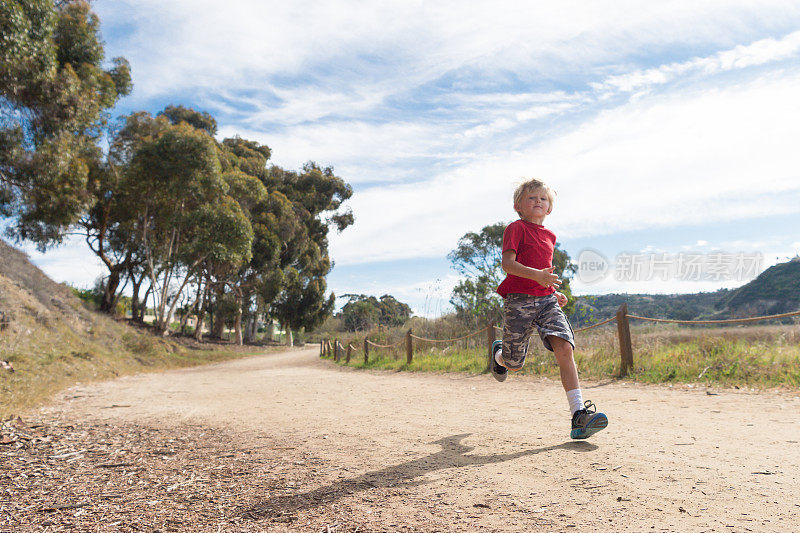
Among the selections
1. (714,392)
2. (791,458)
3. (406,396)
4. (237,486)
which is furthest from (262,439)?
(714,392)

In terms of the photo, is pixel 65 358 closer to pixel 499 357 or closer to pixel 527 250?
pixel 499 357

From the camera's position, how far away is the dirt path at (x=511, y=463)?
6.69 feet

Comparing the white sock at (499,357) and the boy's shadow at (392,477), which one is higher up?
the white sock at (499,357)

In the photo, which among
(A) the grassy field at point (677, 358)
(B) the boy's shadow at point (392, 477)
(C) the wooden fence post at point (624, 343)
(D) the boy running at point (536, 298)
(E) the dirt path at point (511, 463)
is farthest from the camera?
(C) the wooden fence post at point (624, 343)

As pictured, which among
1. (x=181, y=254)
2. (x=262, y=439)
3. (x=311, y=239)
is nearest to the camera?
(x=262, y=439)

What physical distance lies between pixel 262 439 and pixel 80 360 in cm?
881

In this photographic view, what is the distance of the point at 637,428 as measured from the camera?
3.59 m

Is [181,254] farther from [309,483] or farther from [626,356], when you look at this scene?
[309,483]

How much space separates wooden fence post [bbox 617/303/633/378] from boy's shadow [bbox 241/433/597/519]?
15.0 feet

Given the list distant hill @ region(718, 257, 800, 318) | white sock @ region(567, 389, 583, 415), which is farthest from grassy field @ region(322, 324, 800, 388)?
distant hill @ region(718, 257, 800, 318)

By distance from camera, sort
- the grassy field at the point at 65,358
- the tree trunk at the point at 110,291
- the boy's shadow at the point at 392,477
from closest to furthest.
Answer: the boy's shadow at the point at 392,477, the grassy field at the point at 65,358, the tree trunk at the point at 110,291

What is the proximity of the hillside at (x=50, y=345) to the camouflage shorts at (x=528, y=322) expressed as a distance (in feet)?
17.6

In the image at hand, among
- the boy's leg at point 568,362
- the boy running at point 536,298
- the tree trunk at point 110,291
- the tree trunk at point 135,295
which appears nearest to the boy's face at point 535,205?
the boy running at point 536,298

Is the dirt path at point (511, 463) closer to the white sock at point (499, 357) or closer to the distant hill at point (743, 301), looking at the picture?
the white sock at point (499, 357)
